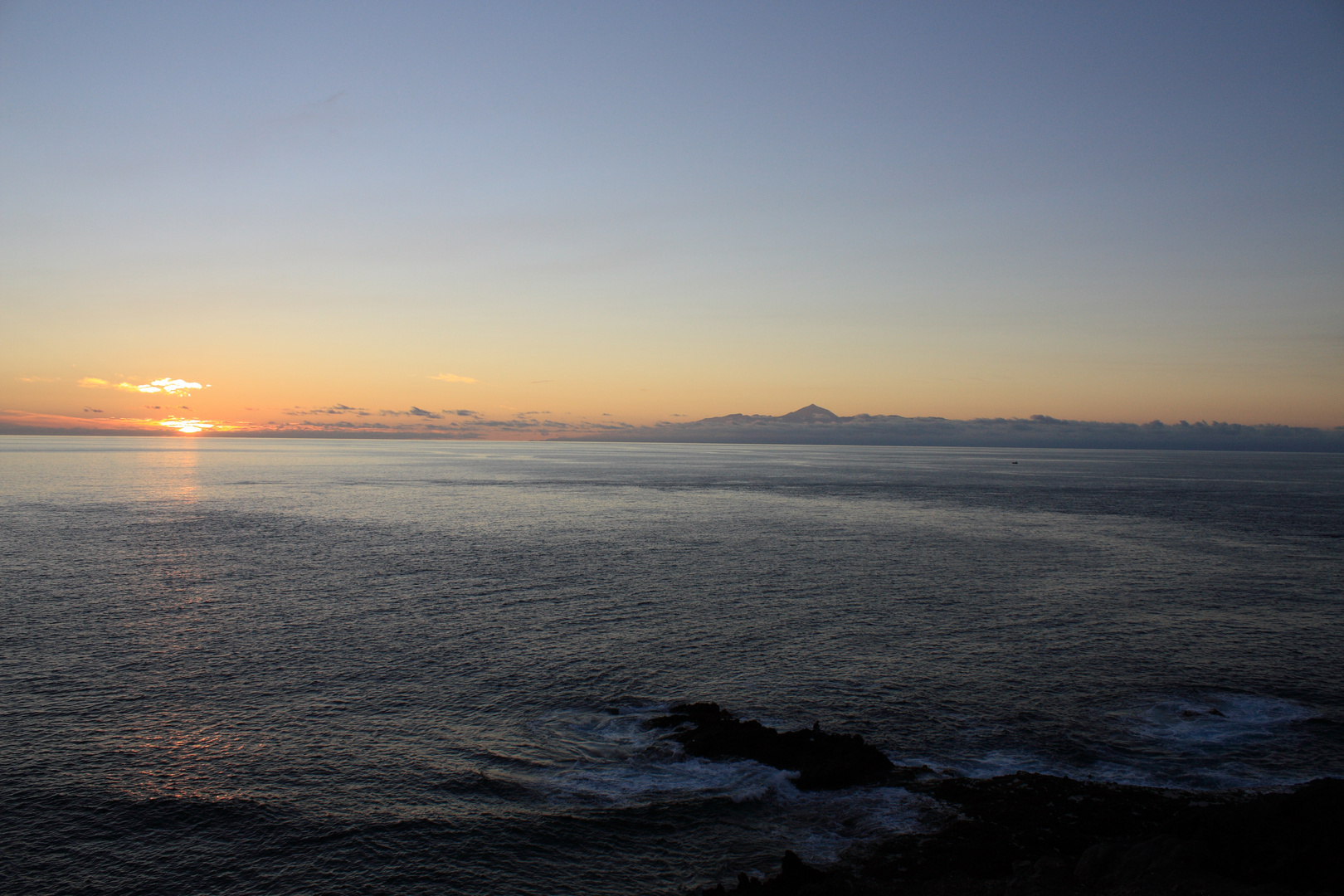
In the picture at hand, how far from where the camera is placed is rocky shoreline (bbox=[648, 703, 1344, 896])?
16.5 m

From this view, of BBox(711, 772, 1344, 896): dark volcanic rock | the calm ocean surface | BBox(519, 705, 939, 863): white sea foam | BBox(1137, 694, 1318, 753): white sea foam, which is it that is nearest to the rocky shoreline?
BBox(711, 772, 1344, 896): dark volcanic rock

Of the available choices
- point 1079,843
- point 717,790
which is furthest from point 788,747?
point 1079,843

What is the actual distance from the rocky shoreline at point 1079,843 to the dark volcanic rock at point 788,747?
0.08 m

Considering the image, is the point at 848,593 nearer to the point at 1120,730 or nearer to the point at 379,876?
the point at 1120,730

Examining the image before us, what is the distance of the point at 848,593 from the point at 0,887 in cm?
4144

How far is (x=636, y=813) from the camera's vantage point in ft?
71.2

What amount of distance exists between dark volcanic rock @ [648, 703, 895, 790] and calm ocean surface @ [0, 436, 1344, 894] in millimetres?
805

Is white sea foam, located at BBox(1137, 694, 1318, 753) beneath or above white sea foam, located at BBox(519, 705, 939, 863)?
above

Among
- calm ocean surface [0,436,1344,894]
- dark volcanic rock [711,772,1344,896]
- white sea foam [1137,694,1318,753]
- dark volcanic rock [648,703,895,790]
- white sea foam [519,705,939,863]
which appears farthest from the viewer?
white sea foam [1137,694,1318,753]

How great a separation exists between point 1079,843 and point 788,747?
875cm

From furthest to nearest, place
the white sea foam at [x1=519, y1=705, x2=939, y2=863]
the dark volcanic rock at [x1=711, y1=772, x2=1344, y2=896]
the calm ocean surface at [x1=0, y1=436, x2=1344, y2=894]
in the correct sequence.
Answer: the white sea foam at [x1=519, y1=705, x2=939, y2=863], the calm ocean surface at [x1=0, y1=436, x2=1344, y2=894], the dark volcanic rock at [x1=711, y1=772, x2=1344, y2=896]

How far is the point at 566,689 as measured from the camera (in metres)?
31.4

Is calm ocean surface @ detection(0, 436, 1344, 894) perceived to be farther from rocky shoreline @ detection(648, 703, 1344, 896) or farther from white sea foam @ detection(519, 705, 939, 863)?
rocky shoreline @ detection(648, 703, 1344, 896)

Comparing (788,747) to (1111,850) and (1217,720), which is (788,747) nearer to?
(1111,850)
